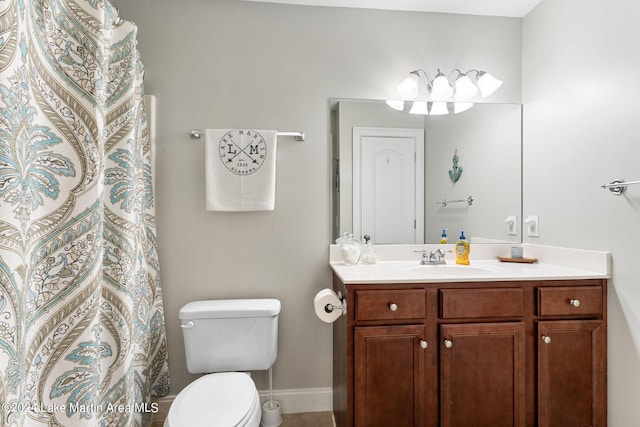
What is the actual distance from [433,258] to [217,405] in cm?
130

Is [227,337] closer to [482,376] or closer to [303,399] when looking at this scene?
[303,399]

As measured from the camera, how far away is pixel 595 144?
1.51 metres

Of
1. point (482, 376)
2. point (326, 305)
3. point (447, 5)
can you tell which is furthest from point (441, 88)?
point (482, 376)

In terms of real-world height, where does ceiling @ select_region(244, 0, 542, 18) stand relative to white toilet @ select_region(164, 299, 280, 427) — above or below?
above

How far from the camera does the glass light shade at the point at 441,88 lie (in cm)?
191

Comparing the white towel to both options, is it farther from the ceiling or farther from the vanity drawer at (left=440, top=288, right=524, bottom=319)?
the vanity drawer at (left=440, top=288, right=524, bottom=319)

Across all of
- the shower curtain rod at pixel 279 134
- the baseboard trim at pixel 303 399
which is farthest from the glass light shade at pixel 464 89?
the baseboard trim at pixel 303 399

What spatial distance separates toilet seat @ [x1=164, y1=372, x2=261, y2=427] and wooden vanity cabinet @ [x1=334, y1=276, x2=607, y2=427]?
424 mm

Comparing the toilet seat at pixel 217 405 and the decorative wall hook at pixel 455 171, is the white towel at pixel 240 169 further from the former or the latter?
the decorative wall hook at pixel 455 171

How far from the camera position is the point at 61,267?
1.03 meters

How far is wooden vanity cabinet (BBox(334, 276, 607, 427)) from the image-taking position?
1.39 meters

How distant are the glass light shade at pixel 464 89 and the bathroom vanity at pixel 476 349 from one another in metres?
1.08

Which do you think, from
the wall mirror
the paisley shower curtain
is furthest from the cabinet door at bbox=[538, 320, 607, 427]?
the paisley shower curtain

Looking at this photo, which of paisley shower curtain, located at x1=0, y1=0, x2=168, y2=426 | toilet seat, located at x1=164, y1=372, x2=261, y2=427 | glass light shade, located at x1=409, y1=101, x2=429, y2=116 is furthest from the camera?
glass light shade, located at x1=409, y1=101, x2=429, y2=116
